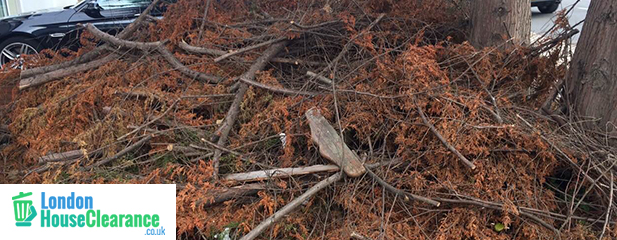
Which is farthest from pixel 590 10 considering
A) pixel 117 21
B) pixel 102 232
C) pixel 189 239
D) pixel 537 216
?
pixel 117 21

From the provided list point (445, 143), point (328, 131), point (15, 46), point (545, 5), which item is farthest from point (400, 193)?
point (545, 5)

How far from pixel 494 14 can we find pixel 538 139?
1719 mm

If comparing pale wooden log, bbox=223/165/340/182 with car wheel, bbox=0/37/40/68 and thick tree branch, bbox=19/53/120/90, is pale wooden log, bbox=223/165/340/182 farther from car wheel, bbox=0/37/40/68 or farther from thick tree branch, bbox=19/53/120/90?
car wheel, bbox=0/37/40/68

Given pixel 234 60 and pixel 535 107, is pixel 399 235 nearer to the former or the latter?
pixel 535 107

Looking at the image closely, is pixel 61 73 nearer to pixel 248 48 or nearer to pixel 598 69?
pixel 248 48

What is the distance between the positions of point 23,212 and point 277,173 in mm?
1737

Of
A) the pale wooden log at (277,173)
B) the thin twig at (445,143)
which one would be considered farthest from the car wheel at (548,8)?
the pale wooden log at (277,173)

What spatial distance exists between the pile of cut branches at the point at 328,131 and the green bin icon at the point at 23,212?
0.32 meters

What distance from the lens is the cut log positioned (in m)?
3.21

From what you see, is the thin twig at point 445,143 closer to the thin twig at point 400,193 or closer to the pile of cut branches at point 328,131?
the pile of cut branches at point 328,131

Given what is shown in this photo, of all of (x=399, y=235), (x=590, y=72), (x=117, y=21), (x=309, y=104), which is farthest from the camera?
(x=117, y=21)

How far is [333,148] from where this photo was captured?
328 cm

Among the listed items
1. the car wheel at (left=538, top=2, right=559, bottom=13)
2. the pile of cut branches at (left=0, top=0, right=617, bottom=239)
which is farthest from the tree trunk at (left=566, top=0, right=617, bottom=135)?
the car wheel at (left=538, top=2, right=559, bottom=13)

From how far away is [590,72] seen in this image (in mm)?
3434
